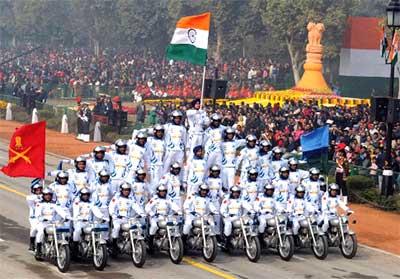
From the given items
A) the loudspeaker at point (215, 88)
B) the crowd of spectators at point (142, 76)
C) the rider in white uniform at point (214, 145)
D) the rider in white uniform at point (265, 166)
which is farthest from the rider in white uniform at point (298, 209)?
the crowd of spectators at point (142, 76)

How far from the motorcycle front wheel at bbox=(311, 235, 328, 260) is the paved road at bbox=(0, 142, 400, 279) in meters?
0.14

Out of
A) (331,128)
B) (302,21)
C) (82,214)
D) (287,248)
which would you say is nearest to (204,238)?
(287,248)

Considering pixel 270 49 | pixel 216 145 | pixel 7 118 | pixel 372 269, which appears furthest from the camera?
pixel 270 49

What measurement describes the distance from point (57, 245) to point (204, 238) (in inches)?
127

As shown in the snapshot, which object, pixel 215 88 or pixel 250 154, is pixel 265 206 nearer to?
pixel 250 154

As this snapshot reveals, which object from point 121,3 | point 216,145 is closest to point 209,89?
point 216,145

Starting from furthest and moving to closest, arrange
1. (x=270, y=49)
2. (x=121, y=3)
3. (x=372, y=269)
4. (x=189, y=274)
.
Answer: (x=121, y=3) < (x=270, y=49) < (x=372, y=269) < (x=189, y=274)

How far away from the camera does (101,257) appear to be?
2250 centimetres

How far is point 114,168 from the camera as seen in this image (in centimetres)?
2516

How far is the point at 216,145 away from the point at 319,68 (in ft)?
112

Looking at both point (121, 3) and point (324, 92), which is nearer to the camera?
point (324, 92)

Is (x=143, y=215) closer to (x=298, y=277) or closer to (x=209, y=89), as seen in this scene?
(x=298, y=277)

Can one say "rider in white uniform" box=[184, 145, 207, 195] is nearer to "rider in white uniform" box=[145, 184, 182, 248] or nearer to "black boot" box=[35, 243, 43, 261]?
"rider in white uniform" box=[145, 184, 182, 248]

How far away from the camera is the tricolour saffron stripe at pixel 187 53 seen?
1206 inches
